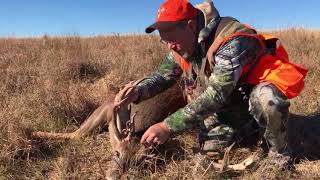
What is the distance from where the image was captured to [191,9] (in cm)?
427

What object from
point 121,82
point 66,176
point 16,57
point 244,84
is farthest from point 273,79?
point 16,57

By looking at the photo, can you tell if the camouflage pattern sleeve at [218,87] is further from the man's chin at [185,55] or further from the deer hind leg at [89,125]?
the deer hind leg at [89,125]

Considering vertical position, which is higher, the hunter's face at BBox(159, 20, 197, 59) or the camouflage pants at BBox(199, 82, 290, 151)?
the hunter's face at BBox(159, 20, 197, 59)

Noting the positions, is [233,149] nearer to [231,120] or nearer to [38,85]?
[231,120]

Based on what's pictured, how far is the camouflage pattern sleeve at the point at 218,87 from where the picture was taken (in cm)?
405

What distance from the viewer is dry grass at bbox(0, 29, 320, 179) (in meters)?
4.49

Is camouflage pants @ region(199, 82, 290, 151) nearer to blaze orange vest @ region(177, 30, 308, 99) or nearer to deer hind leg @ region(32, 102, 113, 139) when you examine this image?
blaze orange vest @ region(177, 30, 308, 99)

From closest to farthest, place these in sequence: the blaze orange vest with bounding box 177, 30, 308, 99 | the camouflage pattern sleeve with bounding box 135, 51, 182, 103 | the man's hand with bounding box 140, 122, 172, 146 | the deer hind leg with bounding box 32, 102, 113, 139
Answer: the man's hand with bounding box 140, 122, 172, 146, the blaze orange vest with bounding box 177, 30, 308, 99, the camouflage pattern sleeve with bounding box 135, 51, 182, 103, the deer hind leg with bounding box 32, 102, 113, 139

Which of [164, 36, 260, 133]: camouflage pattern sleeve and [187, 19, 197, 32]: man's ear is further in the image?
[187, 19, 197, 32]: man's ear

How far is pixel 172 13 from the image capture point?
4145 mm

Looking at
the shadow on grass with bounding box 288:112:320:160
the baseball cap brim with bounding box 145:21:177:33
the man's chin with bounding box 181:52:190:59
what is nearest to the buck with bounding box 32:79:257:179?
the man's chin with bounding box 181:52:190:59

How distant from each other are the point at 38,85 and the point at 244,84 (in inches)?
152

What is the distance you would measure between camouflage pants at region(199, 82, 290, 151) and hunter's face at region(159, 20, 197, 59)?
0.62 meters

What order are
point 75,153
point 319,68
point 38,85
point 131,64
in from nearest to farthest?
point 75,153 < point 38,85 < point 319,68 < point 131,64
